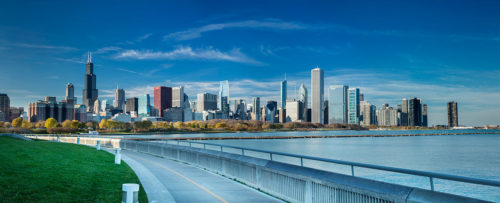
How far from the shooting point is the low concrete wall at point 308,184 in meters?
8.82

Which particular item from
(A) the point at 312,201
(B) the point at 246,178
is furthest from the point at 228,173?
(A) the point at 312,201

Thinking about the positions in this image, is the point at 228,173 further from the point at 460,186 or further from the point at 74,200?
the point at 460,186

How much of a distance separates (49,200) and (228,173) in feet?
32.8

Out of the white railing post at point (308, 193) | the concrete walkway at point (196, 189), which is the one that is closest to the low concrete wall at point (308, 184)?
the white railing post at point (308, 193)

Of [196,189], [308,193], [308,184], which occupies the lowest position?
[196,189]

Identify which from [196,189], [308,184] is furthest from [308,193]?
[196,189]

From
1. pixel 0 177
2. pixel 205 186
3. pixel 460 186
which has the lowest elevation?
pixel 460 186

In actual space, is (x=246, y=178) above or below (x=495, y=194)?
above

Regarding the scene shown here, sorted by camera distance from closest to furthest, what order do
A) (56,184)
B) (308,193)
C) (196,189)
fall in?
(308,193), (56,184), (196,189)

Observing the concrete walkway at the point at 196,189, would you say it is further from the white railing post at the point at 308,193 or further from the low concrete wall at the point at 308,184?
the white railing post at the point at 308,193

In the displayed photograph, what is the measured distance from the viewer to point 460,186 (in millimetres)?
44250

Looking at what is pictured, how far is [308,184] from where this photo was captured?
12.3 m

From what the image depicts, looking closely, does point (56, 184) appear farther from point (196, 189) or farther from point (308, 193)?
point (308, 193)

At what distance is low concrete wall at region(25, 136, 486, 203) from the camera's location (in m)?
8.82
